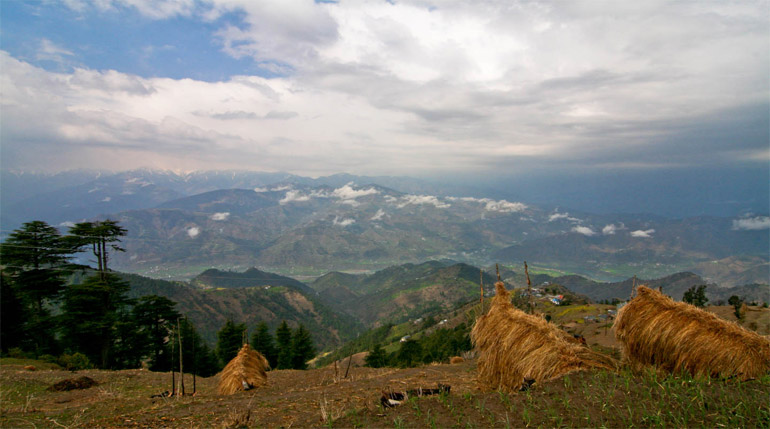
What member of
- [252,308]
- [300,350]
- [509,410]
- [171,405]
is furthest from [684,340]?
[252,308]

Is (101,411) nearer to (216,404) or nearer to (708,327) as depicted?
(216,404)

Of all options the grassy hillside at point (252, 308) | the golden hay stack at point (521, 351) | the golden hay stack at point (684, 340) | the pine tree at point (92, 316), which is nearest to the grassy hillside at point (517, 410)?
the golden hay stack at point (521, 351)

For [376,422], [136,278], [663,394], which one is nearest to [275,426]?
[376,422]

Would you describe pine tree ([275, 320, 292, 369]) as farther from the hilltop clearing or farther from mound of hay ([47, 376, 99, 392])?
the hilltop clearing

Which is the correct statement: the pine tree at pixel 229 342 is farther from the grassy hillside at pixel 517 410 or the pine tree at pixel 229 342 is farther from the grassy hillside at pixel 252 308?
the grassy hillside at pixel 252 308

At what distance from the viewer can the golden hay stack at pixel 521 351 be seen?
6.64 meters

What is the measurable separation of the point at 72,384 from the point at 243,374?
21.0 ft

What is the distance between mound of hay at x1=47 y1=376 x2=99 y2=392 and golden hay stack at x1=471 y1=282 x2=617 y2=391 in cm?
1437

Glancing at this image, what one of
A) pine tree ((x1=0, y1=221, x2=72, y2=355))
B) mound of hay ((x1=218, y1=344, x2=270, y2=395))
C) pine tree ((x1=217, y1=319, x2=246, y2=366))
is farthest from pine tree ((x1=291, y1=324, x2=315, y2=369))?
mound of hay ((x1=218, y1=344, x2=270, y2=395))

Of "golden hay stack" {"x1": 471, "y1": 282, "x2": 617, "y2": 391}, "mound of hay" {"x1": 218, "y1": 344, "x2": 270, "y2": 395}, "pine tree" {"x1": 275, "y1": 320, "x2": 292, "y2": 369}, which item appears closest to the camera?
"golden hay stack" {"x1": 471, "y1": 282, "x2": 617, "y2": 391}

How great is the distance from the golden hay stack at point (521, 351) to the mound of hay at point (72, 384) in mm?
14374

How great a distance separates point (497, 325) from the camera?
27.0 feet

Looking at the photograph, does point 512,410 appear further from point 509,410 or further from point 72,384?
point 72,384

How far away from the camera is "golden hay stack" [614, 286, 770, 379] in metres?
5.90
